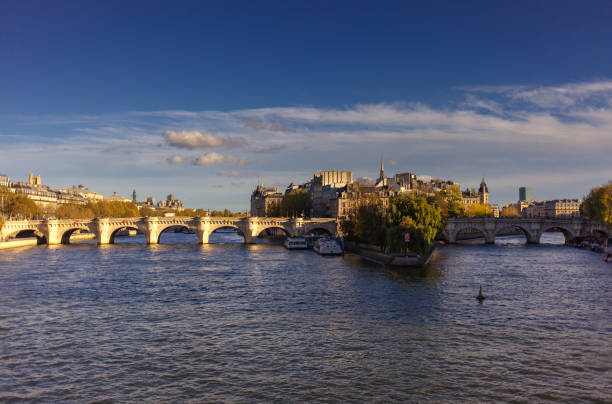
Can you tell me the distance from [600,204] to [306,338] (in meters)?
79.1

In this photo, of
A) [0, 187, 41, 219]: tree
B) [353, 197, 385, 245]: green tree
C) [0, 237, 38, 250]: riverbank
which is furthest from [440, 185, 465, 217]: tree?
[0, 187, 41, 219]: tree

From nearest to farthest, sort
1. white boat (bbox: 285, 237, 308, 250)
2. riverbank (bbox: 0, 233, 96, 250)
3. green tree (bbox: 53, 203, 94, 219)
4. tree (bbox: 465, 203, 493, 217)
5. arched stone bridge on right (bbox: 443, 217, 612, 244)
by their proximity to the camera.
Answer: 1. riverbank (bbox: 0, 233, 96, 250)
2. white boat (bbox: 285, 237, 308, 250)
3. arched stone bridge on right (bbox: 443, 217, 612, 244)
4. green tree (bbox: 53, 203, 94, 219)
5. tree (bbox: 465, 203, 493, 217)

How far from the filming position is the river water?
2006cm

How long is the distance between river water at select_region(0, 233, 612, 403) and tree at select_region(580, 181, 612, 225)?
44.7 meters

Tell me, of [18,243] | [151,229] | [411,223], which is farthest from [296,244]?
[18,243]

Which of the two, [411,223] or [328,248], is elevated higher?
[411,223]

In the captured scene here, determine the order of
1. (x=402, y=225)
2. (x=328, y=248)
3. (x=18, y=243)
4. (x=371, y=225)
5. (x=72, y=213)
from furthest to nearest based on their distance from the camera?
1. (x=72, y=213)
2. (x=18, y=243)
3. (x=328, y=248)
4. (x=371, y=225)
5. (x=402, y=225)

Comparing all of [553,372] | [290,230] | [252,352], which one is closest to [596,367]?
[553,372]

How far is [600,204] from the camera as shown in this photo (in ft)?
291

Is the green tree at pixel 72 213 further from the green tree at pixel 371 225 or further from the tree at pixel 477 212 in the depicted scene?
the tree at pixel 477 212

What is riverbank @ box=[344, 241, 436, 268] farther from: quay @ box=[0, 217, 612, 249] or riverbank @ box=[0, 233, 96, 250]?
riverbank @ box=[0, 233, 96, 250]

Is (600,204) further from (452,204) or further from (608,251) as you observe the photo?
(452,204)

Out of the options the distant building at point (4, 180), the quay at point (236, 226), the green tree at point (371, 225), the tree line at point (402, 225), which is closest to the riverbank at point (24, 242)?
the quay at point (236, 226)

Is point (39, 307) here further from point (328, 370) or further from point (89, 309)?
point (328, 370)
